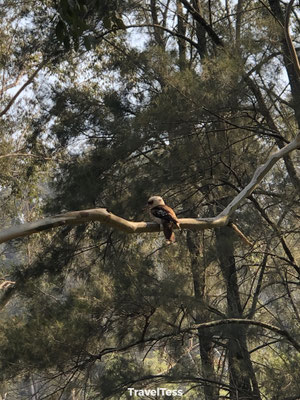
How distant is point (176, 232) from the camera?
237 inches

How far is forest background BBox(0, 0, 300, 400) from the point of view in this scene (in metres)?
4.36

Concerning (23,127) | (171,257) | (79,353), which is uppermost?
(23,127)

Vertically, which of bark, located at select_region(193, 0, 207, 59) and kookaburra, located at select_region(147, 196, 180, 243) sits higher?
bark, located at select_region(193, 0, 207, 59)

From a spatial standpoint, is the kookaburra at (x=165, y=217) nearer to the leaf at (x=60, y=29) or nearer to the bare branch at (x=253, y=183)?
the bare branch at (x=253, y=183)

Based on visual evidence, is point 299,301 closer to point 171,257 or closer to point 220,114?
point 171,257

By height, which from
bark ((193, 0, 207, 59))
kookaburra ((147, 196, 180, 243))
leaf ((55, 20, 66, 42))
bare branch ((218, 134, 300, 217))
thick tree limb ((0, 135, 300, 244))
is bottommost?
thick tree limb ((0, 135, 300, 244))

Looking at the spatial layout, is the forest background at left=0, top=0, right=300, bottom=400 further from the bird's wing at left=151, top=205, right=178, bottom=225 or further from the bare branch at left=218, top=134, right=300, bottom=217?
the bird's wing at left=151, top=205, right=178, bottom=225

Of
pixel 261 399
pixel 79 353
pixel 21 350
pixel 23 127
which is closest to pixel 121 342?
pixel 79 353

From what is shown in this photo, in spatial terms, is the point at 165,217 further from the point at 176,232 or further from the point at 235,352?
the point at 176,232

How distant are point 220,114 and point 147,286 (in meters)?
1.54

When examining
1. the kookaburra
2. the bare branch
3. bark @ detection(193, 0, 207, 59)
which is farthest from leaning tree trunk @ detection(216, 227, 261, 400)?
bark @ detection(193, 0, 207, 59)

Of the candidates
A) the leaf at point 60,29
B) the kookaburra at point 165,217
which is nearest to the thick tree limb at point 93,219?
the kookaburra at point 165,217

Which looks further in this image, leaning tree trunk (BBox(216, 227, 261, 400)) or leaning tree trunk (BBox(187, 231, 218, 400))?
leaning tree trunk (BBox(187, 231, 218, 400))

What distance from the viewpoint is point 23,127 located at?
7.82 meters
